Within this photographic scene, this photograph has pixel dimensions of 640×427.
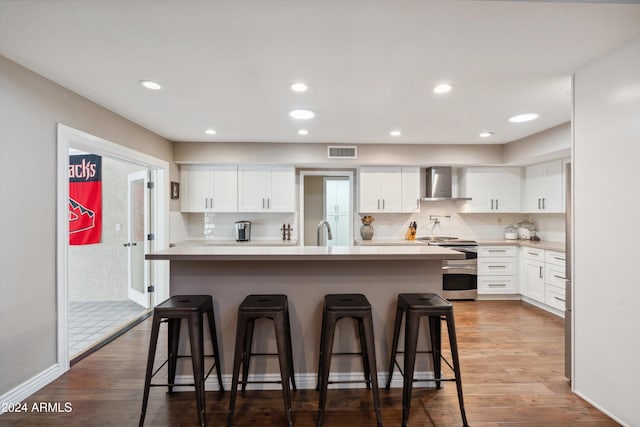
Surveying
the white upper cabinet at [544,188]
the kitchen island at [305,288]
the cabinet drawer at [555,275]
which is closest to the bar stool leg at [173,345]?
the kitchen island at [305,288]

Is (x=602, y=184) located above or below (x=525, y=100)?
below

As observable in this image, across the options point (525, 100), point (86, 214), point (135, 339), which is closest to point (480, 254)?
point (525, 100)

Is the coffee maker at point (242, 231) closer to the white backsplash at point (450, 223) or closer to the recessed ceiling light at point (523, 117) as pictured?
the white backsplash at point (450, 223)

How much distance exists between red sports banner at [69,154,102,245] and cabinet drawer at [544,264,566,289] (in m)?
6.28

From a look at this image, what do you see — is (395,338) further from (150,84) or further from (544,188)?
(544,188)

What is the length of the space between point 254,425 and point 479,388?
5.40 feet

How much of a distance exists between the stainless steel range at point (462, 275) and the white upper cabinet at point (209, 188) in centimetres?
312

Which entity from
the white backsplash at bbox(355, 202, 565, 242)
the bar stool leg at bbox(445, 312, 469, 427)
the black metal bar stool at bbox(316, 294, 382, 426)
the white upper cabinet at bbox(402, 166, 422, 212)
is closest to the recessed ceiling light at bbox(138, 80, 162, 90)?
the black metal bar stool at bbox(316, 294, 382, 426)

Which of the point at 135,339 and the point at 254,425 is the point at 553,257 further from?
the point at 135,339

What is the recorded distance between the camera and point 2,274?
1989 millimetres

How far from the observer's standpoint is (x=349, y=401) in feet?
7.02

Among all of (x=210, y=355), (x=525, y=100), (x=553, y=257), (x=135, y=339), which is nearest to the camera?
(x=210, y=355)

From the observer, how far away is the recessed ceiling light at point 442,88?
2.47 metres

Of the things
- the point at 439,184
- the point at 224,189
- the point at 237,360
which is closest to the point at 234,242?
the point at 224,189
